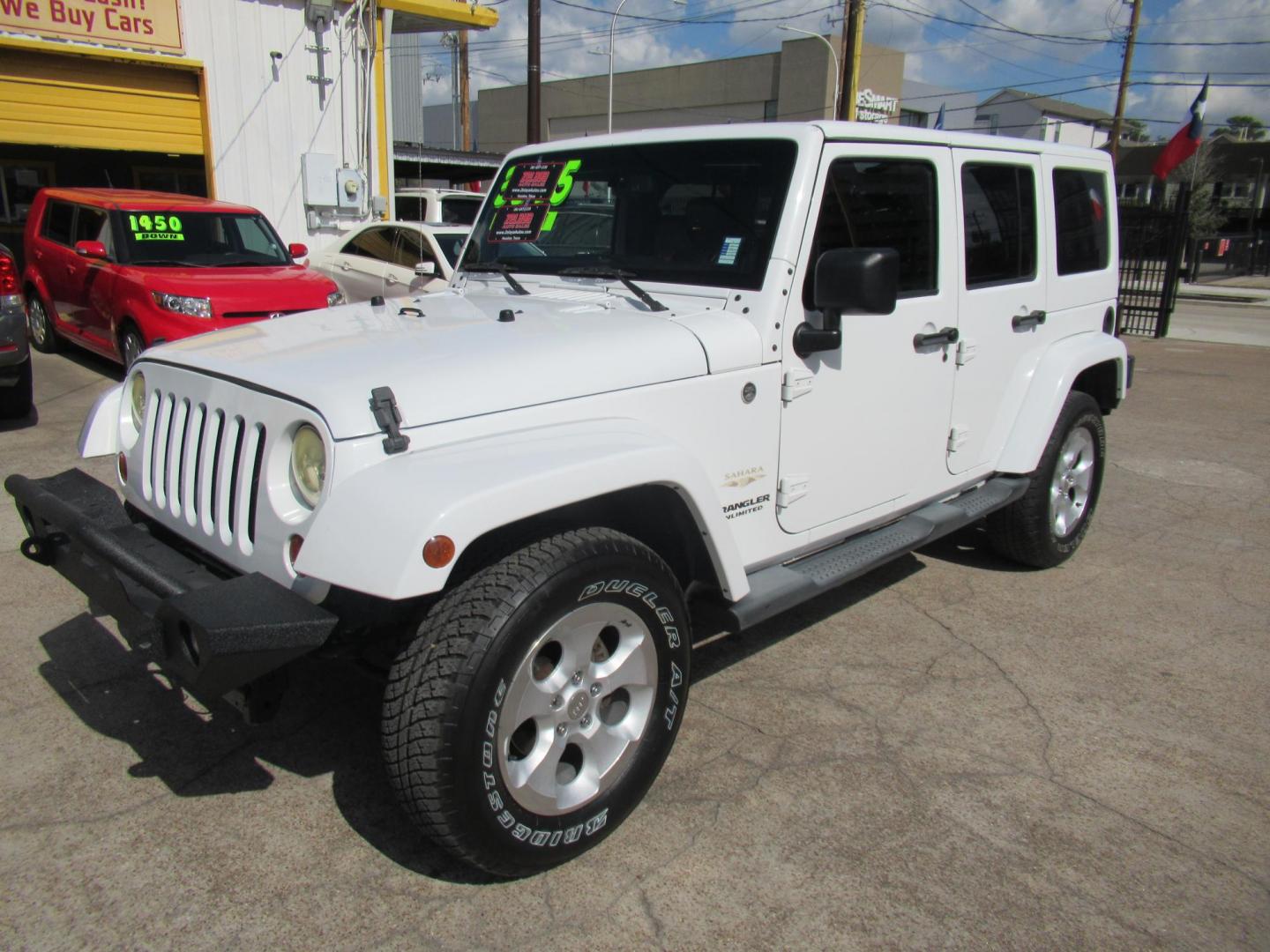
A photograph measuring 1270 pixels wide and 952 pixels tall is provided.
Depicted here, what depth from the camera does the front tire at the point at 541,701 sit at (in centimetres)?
216

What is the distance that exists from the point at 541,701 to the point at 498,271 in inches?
76.4

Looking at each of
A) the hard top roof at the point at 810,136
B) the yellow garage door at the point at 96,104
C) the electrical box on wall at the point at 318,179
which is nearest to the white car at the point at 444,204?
the electrical box on wall at the point at 318,179

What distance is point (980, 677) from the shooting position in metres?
3.70

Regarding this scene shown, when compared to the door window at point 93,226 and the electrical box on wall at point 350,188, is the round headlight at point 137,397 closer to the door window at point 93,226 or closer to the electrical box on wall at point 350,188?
the door window at point 93,226

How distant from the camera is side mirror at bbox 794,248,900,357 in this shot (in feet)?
9.39

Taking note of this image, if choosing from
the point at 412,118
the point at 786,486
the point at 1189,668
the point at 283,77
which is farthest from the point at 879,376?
the point at 412,118

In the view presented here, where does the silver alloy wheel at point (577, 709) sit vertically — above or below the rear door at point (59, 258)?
below

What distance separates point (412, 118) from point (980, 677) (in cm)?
3277

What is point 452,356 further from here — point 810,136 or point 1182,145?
point 1182,145

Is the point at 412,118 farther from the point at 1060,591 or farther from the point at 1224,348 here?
the point at 1060,591

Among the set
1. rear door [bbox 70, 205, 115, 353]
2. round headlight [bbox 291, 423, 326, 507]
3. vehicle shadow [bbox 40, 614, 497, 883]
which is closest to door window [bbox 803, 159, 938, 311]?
round headlight [bbox 291, 423, 326, 507]

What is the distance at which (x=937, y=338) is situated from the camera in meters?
3.69

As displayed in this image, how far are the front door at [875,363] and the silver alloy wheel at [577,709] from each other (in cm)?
85

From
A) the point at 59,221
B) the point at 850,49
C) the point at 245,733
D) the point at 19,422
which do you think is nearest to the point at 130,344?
the point at 19,422
